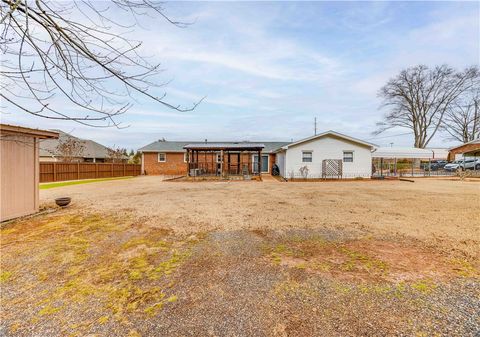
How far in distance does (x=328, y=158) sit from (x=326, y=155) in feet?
0.96

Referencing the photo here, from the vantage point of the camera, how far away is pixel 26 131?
6320 millimetres

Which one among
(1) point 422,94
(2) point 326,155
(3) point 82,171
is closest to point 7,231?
(3) point 82,171

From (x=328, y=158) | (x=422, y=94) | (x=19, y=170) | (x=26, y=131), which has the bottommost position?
(x=19, y=170)

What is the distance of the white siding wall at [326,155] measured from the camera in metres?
19.3

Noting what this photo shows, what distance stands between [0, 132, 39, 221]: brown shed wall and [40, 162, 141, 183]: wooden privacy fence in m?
12.1

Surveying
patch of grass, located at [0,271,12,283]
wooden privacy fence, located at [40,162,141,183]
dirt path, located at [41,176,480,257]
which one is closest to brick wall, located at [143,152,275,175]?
wooden privacy fence, located at [40,162,141,183]

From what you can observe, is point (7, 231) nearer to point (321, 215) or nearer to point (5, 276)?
point (5, 276)

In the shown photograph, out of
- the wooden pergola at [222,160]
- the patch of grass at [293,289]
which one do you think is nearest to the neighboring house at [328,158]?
the wooden pergola at [222,160]

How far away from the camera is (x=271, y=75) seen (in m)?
14.1

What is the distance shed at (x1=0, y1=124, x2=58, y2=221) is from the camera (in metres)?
6.06

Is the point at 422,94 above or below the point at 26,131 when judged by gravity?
above

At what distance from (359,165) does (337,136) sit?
10.00ft

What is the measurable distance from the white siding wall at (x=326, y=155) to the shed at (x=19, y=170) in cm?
1575

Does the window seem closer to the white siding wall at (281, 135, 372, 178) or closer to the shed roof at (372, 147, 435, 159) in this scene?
the white siding wall at (281, 135, 372, 178)
